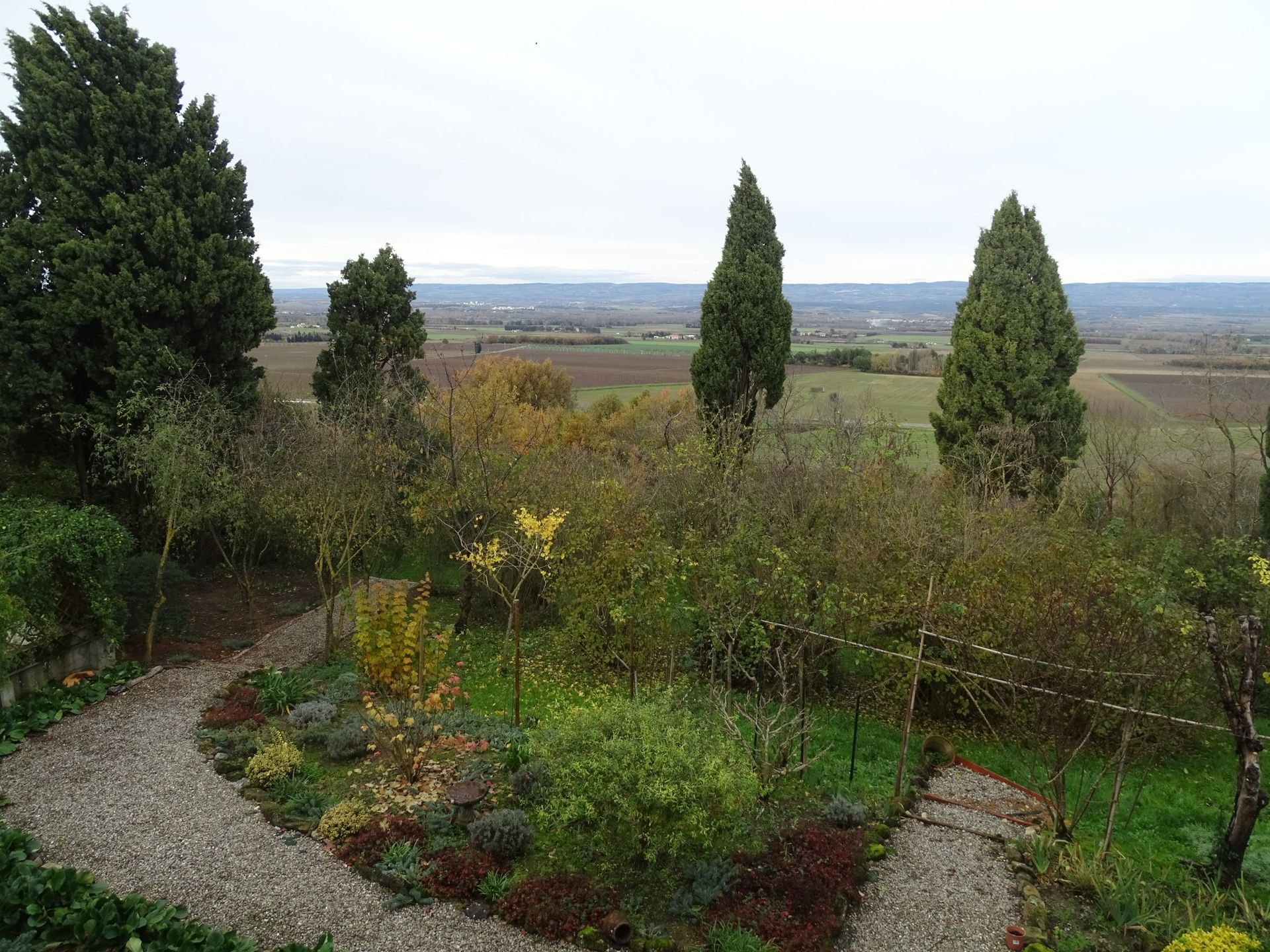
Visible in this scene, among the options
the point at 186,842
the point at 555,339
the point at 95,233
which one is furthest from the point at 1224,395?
the point at 555,339

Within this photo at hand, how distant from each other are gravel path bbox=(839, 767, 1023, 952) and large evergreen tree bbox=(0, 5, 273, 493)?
14.3m

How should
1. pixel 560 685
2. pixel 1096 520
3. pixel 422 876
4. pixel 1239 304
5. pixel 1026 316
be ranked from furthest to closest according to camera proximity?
pixel 1239 304, pixel 1026 316, pixel 1096 520, pixel 560 685, pixel 422 876

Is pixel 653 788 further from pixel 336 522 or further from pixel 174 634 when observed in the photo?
pixel 174 634

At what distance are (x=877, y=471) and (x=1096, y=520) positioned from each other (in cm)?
519

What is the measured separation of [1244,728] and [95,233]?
59.4 feet

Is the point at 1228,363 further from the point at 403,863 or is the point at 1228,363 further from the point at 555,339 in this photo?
the point at 555,339

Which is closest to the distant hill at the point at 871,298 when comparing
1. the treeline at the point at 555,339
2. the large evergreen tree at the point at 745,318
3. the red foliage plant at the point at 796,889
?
the treeline at the point at 555,339

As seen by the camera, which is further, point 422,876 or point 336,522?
point 336,522

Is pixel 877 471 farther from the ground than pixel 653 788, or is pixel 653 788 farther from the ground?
pixel 877 471

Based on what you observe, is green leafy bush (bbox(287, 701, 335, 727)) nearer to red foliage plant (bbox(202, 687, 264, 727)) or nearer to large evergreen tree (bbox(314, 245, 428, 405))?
red foliage plant (bbox(202, 687, 264, 727))

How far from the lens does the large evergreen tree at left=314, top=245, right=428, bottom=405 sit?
1825cm

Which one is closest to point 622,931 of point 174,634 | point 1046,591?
point 1046,591

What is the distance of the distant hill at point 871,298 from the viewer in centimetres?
5294

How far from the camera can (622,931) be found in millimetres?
6246
